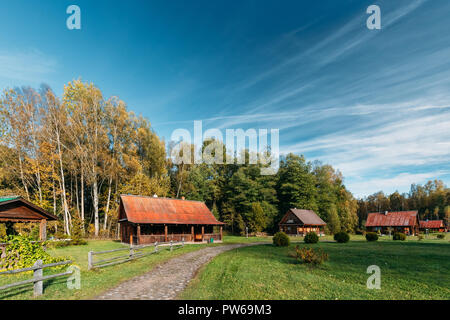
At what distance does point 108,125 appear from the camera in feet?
120

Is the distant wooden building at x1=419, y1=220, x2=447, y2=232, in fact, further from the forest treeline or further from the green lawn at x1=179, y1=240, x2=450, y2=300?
the green lawn at x1=179, y1=240, x2=450, y2=300

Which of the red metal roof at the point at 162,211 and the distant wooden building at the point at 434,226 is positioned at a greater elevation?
the red metal roof at the point at 162,211

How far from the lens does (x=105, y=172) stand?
35281 mm

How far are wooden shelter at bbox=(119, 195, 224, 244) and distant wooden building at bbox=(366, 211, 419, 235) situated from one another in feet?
145

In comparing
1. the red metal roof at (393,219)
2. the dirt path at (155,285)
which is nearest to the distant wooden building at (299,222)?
the red metal roof at (393,219)

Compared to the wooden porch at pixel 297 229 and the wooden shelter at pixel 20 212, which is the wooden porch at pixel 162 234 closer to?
the wooden shelter at pixel 20 212

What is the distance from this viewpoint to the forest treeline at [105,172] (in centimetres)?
3044

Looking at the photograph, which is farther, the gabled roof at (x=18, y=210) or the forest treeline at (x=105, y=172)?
the forest treeline at (x=105, y=172)

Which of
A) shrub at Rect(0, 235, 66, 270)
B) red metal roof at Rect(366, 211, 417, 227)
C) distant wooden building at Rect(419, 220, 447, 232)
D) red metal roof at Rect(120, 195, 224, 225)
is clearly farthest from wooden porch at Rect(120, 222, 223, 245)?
distant wooden building at Rect(419, 220, 447, 232)

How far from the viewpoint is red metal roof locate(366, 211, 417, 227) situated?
55.7 meters

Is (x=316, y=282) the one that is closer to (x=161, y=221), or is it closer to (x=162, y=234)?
(x=161, y=221)

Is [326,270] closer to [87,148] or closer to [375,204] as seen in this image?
[87,148]

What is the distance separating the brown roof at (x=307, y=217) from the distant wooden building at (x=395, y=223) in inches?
615

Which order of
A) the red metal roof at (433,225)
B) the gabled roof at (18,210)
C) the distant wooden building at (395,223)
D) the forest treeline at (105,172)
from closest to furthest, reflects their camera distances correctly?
1. the gabled roof at (18,210)
2. the forest treeline at (105,172)
3. the distant wooden building at (395,223)
4. the red metal roof at (433,225)
